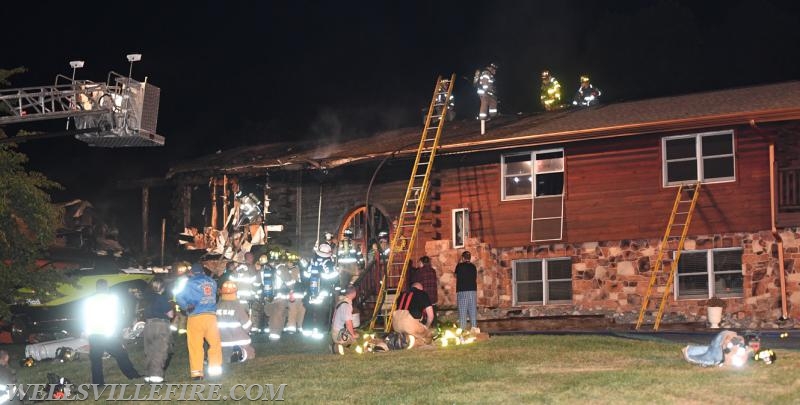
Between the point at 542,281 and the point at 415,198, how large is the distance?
381 centimetres

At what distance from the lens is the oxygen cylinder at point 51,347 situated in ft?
68.7

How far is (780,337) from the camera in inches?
727

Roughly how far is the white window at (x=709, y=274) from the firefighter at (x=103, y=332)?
12753mm

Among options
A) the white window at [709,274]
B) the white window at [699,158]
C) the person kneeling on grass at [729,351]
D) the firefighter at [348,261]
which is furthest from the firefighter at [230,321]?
the white window at [699,158]

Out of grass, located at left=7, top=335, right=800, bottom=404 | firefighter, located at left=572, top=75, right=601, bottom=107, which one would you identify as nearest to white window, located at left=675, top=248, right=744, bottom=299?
grass, located at left=7, top=335, right=800, bottom=404

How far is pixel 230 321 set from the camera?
1728 cm

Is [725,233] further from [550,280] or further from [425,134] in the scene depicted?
[425,134]

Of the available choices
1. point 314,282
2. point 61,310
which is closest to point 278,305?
point 314,282

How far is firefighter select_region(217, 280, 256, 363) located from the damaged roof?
983cm

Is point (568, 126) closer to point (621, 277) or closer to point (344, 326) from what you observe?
point (621, 277)

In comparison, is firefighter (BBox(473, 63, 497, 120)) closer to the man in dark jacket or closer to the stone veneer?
the stone veneer

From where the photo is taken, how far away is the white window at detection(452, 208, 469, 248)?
26953 mm

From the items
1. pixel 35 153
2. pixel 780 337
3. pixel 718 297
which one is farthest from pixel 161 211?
pixel 780 337

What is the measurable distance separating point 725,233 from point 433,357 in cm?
947
